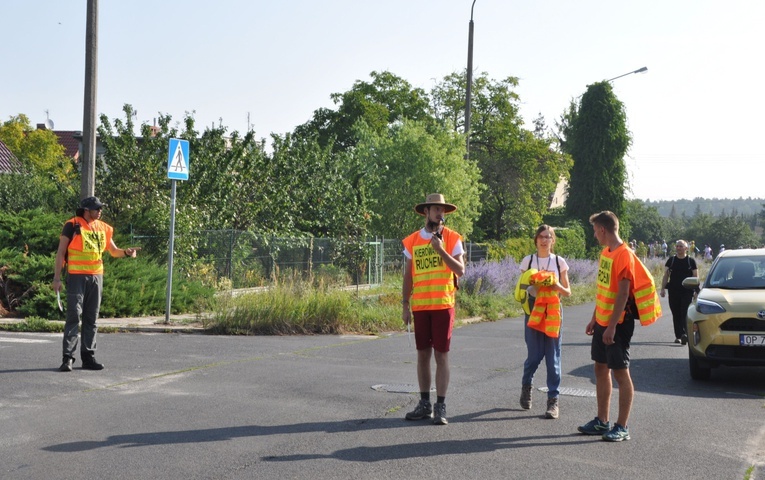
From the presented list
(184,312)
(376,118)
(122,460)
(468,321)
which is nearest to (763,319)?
(122,460)

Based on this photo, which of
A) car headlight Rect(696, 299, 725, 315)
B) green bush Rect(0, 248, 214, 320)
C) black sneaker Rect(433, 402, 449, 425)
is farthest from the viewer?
green bush Rect(0, 248, 214, 320)

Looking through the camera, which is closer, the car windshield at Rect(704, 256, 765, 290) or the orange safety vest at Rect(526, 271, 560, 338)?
the orange safety vest at Rect(526, 271, 560, 338)

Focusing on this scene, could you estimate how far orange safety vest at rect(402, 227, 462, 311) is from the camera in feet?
25.1

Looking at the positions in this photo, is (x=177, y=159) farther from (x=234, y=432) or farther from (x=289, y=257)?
(x=234, y=432)

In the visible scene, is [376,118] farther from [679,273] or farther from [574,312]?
[679,273]

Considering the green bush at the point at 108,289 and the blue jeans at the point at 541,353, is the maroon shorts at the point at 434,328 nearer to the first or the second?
the blue jeans at the point at 541,353

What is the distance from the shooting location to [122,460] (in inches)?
241

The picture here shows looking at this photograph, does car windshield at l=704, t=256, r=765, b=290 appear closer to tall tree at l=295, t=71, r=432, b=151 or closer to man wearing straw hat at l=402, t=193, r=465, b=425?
man wearing straw hat at l=402, t=193, r=465, b=425

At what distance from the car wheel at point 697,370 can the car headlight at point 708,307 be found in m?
0.49

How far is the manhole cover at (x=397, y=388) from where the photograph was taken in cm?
916

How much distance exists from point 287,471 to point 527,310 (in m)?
3.39

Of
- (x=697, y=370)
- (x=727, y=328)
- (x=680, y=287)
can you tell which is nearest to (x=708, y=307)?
(x=727, y=328)

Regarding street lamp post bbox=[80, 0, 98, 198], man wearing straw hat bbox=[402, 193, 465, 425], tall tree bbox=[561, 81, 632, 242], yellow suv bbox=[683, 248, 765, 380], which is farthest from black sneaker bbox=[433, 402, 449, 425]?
tall tree bbox=[561, 81, 632, 242]

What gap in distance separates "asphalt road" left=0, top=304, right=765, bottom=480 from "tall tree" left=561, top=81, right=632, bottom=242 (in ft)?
152
